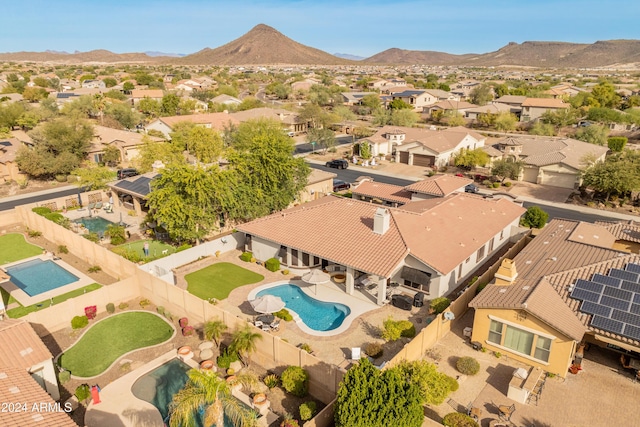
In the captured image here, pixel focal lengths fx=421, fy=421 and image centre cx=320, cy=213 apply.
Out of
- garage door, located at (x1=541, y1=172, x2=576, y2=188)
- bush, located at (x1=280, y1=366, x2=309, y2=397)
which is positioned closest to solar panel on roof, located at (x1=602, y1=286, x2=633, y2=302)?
bush, located at (x1=280, y1=366, x2=309, y2=397)

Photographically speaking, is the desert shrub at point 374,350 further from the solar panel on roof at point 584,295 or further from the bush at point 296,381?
the solar panel on roof at point 584,295

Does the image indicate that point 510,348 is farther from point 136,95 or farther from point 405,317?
point 136,95

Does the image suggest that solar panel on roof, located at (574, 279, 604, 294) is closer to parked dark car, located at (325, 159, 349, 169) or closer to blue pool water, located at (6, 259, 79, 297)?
blue pool water, located at (6, 259, 79, 297)

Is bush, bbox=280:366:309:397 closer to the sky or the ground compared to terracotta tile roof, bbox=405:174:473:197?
closer to the ground

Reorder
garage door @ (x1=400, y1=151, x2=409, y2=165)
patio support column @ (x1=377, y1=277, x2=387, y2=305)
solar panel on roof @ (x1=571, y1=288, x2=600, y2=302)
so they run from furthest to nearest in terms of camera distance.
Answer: garage door @ (x1=400, y1=151, x2=409, y2=165) → patio support column @ (x1=377, y1=277, x2=387, y2=305) → solar panel on roof @ (x1=571, y1=288, x2=600, y2=302)

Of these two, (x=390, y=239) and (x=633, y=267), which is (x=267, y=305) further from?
(x=633, y=267)

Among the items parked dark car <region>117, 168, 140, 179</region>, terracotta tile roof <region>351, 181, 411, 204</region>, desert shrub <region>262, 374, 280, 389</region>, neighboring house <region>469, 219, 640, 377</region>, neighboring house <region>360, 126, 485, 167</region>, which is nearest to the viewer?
desert shrub <region>262, 374, 280, 389</region>

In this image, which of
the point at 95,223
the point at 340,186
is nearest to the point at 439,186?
the point at 340,186
